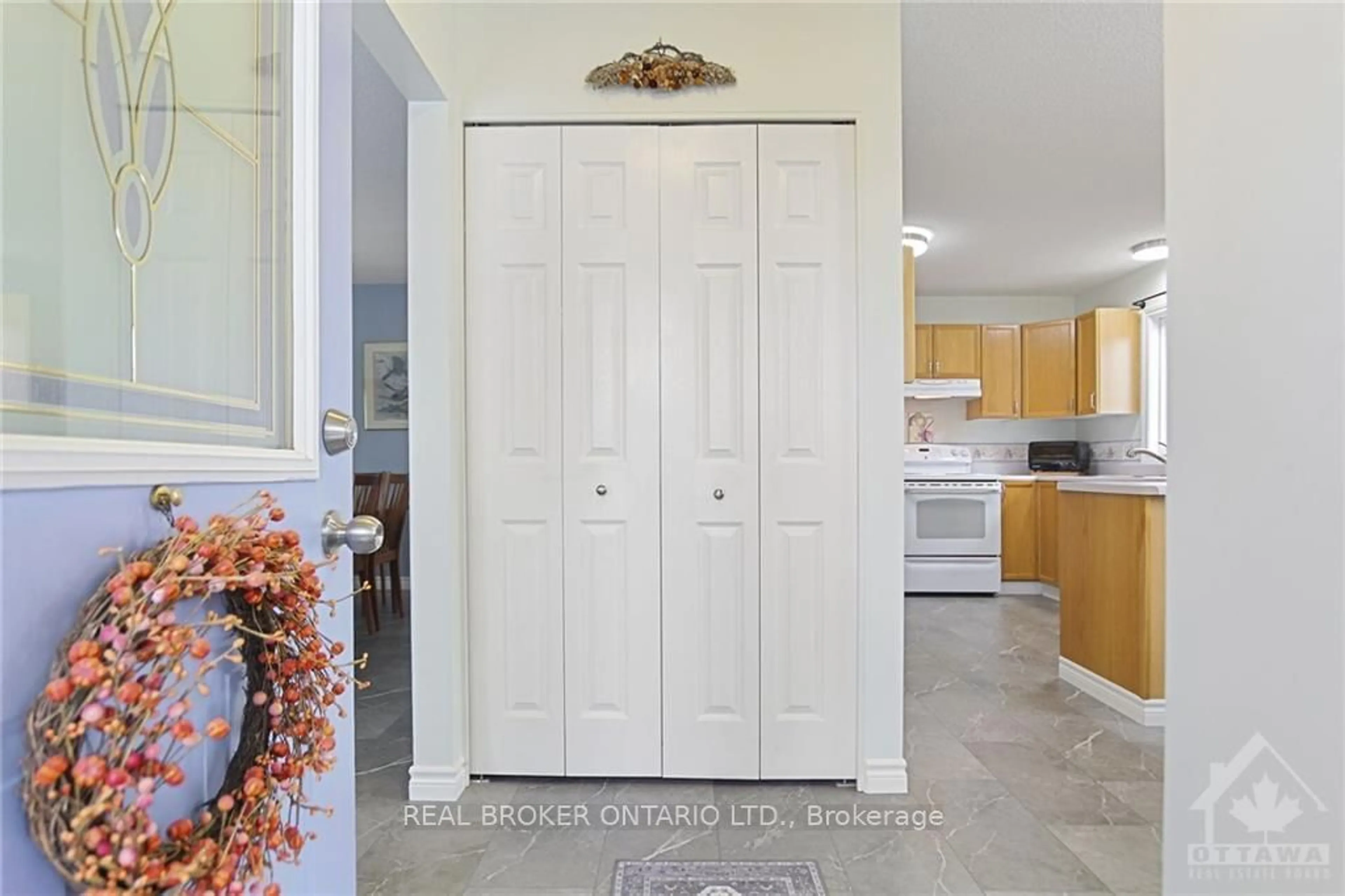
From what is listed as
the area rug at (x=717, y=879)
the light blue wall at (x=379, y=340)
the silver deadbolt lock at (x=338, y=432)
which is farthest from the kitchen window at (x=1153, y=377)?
the silver deadbolt lock at (x=338, y=432)

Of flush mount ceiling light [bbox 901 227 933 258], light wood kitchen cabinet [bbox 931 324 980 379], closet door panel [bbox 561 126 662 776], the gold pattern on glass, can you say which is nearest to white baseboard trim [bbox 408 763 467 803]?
Result: closet door panel [bbox 561 126 662 776]

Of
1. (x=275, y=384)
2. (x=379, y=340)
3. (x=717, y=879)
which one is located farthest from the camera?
(x=379, y=340)

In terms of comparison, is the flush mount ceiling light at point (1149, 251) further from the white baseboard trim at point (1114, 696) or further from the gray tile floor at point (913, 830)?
the gray tile floor at point (913, 830)

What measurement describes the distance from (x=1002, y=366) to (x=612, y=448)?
488 centimetres

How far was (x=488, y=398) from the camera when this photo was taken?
93.2 inches

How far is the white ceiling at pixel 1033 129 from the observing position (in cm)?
244

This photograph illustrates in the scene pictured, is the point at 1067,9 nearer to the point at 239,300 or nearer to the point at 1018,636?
the point at 239,300

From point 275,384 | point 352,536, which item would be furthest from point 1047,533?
point 275,384

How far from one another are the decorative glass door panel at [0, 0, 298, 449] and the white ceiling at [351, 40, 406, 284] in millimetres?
1261

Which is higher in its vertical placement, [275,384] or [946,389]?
[946,389]

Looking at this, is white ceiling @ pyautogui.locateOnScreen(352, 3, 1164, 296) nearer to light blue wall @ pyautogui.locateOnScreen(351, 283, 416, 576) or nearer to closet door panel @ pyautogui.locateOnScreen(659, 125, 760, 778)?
light blue wall @ pyautogui.locateOnScreen(351, 283, 416, 576)

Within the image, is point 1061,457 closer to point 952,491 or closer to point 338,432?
point 952,491

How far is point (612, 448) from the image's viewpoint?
93.1 inches

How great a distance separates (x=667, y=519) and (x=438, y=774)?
106 centimetres
